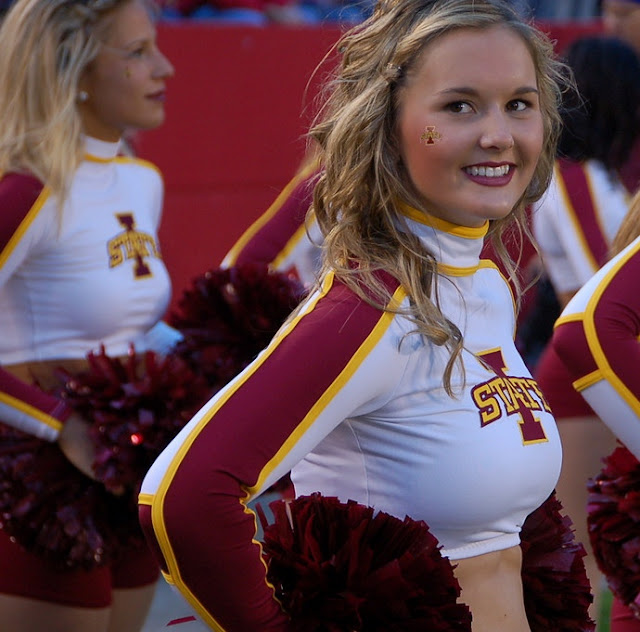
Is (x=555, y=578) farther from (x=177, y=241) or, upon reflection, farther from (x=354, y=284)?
(x=177, y=241)

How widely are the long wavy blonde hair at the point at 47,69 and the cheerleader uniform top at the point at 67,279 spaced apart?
0.33 feet

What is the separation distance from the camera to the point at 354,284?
1.72 m

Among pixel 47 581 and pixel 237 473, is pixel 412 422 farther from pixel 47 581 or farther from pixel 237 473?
pixel 47 581

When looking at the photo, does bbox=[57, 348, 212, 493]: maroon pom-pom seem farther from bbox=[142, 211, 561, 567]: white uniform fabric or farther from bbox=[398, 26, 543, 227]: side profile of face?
bbox=[398, 26, 543, 227]: side profile of face

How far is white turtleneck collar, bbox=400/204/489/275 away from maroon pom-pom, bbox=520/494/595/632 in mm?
434

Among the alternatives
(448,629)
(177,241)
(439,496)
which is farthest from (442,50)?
(177,241)

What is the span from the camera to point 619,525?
2.38 meters

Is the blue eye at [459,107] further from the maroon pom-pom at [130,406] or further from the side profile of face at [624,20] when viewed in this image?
the side profile of face at [624,20]

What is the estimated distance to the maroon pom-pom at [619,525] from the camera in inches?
92.4

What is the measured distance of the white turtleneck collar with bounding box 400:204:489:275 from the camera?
185 centimetres

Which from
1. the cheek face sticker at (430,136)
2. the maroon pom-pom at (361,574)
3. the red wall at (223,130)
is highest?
the cheek face sticker at (430,136)

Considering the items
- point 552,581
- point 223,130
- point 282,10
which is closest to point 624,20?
point 223,130

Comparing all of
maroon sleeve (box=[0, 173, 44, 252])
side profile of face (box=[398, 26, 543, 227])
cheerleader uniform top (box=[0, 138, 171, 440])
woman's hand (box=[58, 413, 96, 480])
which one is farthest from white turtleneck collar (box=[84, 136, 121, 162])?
side profile of face (box=[398, 26, 543, 227])

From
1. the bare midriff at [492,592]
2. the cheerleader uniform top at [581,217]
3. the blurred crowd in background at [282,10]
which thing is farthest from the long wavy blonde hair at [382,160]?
the blurred crowd in background at [282,10]
